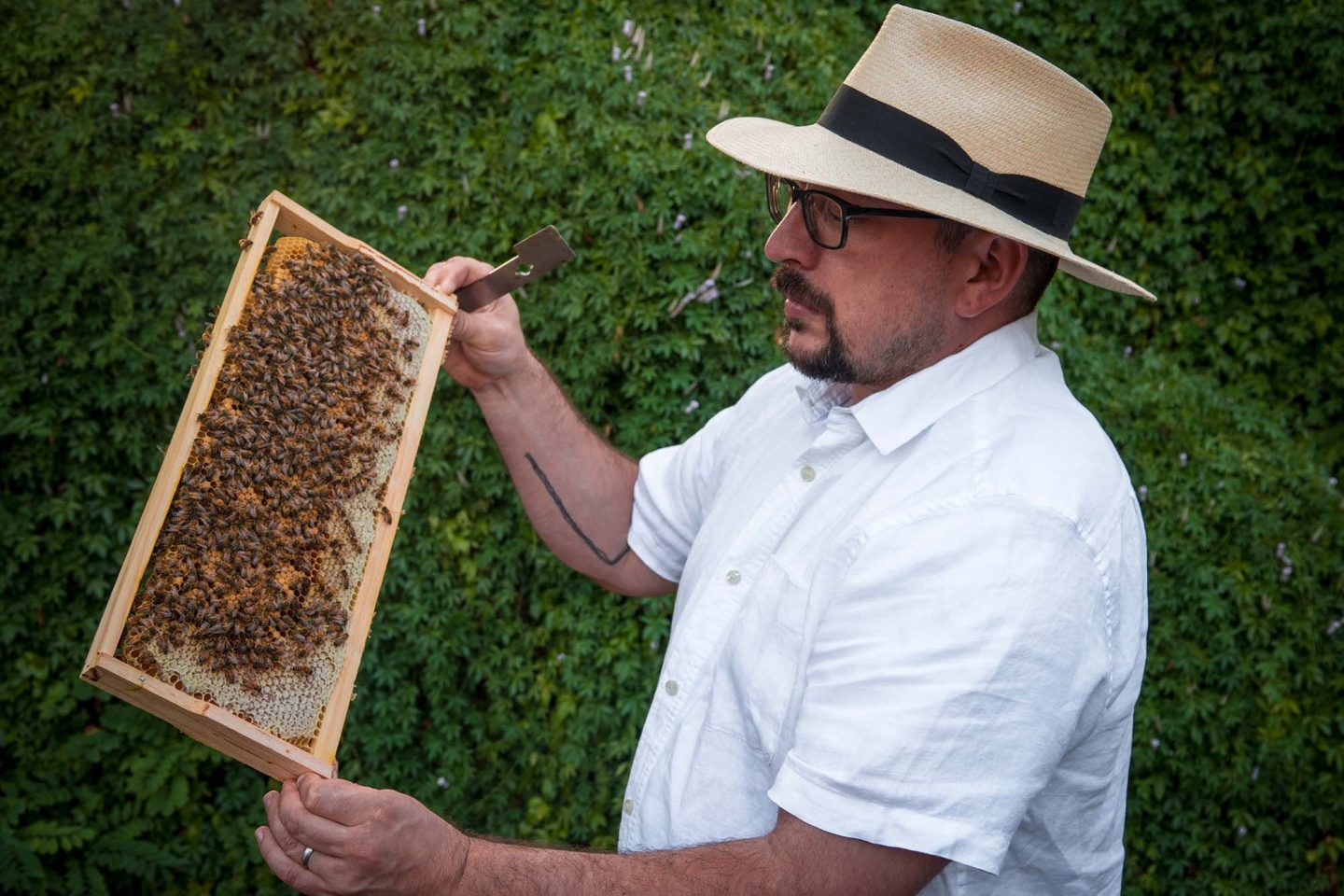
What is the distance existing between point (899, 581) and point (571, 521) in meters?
1.42

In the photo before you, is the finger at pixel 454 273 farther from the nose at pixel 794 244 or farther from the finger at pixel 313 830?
the finger at pixel 313 830

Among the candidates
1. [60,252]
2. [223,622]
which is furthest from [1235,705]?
[60,252]

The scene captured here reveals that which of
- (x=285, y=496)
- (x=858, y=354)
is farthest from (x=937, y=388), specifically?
(x=285, y=496)

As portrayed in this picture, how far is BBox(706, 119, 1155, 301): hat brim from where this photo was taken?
7.36ft

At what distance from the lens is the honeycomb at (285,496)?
224cm

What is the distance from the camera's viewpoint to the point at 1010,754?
1956 millimetres

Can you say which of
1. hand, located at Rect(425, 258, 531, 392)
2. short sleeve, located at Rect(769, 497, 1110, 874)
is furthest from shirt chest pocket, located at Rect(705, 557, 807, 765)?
hand, located at Rect(425, 258, 531, 392)

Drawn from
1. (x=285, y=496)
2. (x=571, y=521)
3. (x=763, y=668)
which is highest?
(x=285, y=496)

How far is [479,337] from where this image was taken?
307cm

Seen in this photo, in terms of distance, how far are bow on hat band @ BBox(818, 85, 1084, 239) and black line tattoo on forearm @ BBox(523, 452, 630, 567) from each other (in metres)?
1.37

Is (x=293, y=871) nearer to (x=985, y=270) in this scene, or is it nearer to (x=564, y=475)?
(x=564, y=475)

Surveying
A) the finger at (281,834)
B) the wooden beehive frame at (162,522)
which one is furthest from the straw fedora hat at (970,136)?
the finger at (281,834)

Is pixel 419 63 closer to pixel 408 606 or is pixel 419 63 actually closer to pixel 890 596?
pixel 408 606

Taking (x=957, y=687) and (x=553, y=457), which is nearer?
(x=957, y=687)
